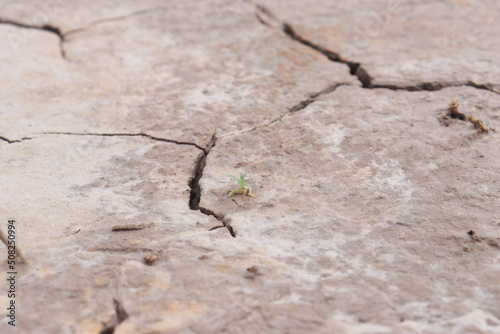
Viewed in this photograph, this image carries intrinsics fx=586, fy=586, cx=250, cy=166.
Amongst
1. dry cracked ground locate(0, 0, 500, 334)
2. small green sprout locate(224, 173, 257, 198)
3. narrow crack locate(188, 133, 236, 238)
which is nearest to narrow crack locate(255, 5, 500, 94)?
dry cracked ground locate(0, 0, 500, 334)

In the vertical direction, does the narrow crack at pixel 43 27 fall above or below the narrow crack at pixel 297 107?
below

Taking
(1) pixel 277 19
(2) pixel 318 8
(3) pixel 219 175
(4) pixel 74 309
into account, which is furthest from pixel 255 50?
(4) pixel 74 309

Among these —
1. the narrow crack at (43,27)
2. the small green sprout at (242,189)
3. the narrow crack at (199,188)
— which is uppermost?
the small green sprout at (242,189)

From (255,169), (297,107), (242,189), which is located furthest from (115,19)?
(242,189)

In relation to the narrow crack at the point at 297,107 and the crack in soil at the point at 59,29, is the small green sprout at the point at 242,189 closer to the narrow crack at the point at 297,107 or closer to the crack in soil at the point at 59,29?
the narrow crack at the point at 297,107

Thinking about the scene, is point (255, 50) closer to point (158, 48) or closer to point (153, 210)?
point (158, 48)

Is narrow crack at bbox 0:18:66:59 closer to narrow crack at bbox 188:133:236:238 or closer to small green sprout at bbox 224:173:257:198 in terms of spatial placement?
narrow crack at bbox 188:133:236:238

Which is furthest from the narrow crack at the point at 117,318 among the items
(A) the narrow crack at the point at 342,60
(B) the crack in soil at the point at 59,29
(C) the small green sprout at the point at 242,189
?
(B) the crack in soil at the point at 59,29
